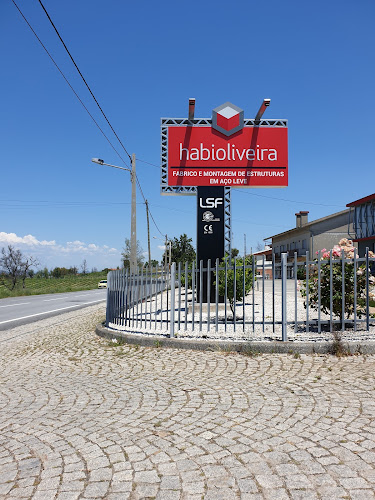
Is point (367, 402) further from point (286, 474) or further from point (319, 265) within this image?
point (319, 265)

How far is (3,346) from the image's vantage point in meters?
8.66

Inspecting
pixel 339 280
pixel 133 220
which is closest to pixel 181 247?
pixel 133 220

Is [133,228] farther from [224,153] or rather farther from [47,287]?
[47,287]

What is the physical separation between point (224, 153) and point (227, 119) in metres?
1.08

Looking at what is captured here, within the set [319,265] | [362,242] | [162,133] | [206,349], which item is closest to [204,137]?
[162,133]

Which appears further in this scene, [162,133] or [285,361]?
[162,133]

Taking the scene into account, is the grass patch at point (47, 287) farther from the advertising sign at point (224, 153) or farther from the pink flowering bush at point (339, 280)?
the pink flowering bush at point (339, 280)

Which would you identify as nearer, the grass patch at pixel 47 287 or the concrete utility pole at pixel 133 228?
the concrete utility pole at pixel 133 228

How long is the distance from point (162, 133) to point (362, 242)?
32966 mm

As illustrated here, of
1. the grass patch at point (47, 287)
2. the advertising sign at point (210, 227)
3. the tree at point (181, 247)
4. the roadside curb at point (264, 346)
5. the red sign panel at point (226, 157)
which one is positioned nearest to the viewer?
the roadside curb at point (264, 346)

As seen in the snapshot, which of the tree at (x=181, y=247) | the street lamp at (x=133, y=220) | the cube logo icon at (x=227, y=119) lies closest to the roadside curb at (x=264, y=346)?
the cube logo icon at (x=227, y=119)

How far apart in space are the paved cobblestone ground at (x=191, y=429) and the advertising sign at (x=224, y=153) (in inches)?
282

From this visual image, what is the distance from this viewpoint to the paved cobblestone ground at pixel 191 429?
102 inches

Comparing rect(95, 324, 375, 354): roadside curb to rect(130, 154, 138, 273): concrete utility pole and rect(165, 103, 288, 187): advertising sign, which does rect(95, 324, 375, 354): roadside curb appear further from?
rect(130, 154, 138, 273): concrete utility pole
